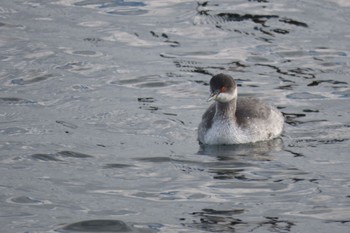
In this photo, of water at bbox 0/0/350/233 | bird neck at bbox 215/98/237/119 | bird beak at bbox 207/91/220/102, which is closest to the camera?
water at bbox 0/0/350/233

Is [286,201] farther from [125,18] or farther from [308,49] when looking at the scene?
[125,18]

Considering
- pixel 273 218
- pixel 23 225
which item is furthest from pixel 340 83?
pixel 23 225

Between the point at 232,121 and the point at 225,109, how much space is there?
232 mm

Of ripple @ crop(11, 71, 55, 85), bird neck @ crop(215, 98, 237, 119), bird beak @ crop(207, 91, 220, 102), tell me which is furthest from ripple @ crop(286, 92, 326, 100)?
ripple @ crop(11, 71, 55, 85)

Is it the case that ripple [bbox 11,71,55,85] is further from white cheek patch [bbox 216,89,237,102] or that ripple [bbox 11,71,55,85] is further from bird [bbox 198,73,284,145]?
white cheek patch [bbox 216,89,237,102]

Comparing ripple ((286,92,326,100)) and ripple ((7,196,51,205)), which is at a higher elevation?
ripple ((286,92,326,100))

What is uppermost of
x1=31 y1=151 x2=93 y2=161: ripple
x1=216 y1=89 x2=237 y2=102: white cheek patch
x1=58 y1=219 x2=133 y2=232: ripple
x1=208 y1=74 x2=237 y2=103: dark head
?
x1=208 y1=74 x2=237 y2=103: dark head

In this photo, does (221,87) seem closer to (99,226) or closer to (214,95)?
(214,95)

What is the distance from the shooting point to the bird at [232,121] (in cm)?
1778

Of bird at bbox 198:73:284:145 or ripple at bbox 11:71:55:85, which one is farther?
ripple at bbox 11:71:55:85

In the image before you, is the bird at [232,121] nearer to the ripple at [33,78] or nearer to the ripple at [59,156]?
the ripple at [59,156]

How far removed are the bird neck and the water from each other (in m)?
0.57

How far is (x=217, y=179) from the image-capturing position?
625 inches

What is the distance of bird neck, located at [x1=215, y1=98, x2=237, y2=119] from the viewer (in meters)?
18.1
